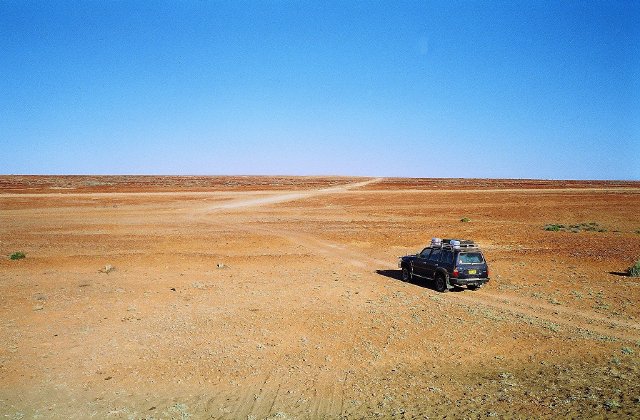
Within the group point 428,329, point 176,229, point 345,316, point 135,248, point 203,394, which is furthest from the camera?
point 176,229

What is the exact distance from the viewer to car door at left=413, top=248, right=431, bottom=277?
18.2 m

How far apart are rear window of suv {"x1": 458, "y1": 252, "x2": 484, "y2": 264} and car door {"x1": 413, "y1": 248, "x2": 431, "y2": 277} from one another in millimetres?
1782

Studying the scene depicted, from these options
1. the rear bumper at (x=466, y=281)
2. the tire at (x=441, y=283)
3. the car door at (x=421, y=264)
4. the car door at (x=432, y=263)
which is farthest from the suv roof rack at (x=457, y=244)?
the rear bumper at (x=466, y=281)

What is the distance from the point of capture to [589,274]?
19328mm

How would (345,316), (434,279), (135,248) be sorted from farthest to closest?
1. (135,248)
2. (434,279)
3. (345,316)

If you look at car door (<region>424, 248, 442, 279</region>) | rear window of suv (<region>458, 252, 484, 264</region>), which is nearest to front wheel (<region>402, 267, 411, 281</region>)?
car door (<region>424, 248, 442, 279</region>)

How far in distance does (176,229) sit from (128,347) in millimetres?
25472

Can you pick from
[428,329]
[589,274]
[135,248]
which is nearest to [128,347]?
[428,329]

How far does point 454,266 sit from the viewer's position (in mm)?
16547

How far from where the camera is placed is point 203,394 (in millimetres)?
8625

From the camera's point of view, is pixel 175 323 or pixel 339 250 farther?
pixel 339 250

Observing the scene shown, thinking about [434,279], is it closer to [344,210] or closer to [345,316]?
[345,316]

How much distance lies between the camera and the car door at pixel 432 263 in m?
17.5

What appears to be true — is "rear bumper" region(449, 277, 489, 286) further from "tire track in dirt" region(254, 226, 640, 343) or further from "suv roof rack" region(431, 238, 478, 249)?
"suv roof rack" region(431, 238, 478, 249)
